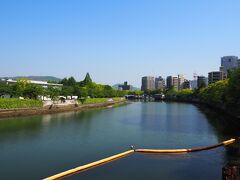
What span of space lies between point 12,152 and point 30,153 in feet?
4.46

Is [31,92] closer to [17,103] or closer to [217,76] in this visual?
[17,103]

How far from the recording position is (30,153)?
22641mm

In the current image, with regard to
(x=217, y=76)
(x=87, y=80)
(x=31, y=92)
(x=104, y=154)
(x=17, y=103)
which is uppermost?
(x=217, y=76)

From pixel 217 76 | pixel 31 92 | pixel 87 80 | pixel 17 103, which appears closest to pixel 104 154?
pixel 17 103

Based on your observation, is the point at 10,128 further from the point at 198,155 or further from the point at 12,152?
the point at 198,155

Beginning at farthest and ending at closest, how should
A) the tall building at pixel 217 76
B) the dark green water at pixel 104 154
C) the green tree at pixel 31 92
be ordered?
the tall building at pixel 217 76, the green tree at pixel 31 92, the dark green water at pixel 104 154

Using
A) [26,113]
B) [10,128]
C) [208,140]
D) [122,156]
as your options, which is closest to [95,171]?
[122,156]

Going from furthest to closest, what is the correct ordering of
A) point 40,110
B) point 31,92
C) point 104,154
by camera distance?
point 31,92 < point 40,110 < point 104,154

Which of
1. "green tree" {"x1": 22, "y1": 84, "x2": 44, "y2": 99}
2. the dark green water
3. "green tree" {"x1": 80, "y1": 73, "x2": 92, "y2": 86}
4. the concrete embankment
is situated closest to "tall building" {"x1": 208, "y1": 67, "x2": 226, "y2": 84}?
"green tree" {"x1": 80, "y1": 73, "x2": 92, "y2": 86}

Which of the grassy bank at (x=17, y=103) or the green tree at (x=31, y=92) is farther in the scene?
the green tree at (x=31, y=92)

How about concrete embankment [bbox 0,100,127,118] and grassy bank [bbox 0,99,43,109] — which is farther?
grassy bank [bbox 0,99,43,109]

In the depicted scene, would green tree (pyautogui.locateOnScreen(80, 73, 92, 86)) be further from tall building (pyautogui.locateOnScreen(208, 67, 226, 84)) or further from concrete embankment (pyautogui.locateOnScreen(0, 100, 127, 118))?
tall building (pyautogui.locateOnScreen(208, 67, 226, 84))

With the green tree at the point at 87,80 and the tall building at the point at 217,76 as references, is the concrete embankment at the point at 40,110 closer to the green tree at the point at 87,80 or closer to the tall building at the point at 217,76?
the green tree at the point at 87,80

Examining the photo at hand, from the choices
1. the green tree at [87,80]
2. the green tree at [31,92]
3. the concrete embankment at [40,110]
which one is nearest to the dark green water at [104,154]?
the concrete embankment at [40,110]
